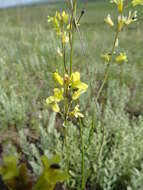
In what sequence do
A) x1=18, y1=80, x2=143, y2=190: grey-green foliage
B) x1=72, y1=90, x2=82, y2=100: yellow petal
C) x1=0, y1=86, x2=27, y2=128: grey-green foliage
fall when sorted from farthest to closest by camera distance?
1. x1=0, y1=86, x2=27, y2=128: grey-green foliage
2. x1=18, y1=80, x2=143, y2=190: grey-green foliage
3. x1=72, y1=90, x2=82, y2=100: yellow petal

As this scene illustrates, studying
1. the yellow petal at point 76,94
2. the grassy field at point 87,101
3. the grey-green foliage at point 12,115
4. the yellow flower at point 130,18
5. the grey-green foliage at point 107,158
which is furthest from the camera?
the grey-green foliage at point 12,115

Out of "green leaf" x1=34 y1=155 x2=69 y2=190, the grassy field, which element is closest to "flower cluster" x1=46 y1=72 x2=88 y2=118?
the grassy field

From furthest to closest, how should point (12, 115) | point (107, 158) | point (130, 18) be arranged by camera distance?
point (12, 115) → point (107, 158) → point (130, 18)

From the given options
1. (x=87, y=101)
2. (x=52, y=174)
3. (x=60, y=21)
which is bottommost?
(x=87, y=101)

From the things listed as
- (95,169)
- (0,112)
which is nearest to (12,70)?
(0,112)

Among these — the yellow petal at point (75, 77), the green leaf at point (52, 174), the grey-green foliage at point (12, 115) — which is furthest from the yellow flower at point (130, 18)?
the grey-green foliage at point (12, 115)

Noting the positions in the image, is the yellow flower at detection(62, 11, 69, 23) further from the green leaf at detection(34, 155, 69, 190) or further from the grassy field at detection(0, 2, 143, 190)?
the green leaf at detection(34, 155, 69, 190)

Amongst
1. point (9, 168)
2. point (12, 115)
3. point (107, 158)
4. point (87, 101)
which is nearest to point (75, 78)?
point (9, 168)

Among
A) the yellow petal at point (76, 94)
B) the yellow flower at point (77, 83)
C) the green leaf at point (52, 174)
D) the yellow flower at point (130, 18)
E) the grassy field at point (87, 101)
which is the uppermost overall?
the yellow flower at point (130, 18)

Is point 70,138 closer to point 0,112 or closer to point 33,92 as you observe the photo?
point 0,112

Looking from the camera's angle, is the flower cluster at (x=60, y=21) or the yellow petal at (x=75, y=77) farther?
the flower cluster at (x=60, y=21)

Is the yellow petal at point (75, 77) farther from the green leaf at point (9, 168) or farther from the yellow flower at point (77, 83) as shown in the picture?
the green leaf at point (9, 168)

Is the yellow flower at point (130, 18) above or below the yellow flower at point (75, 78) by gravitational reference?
above

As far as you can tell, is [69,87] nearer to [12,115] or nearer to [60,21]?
[60,21]
